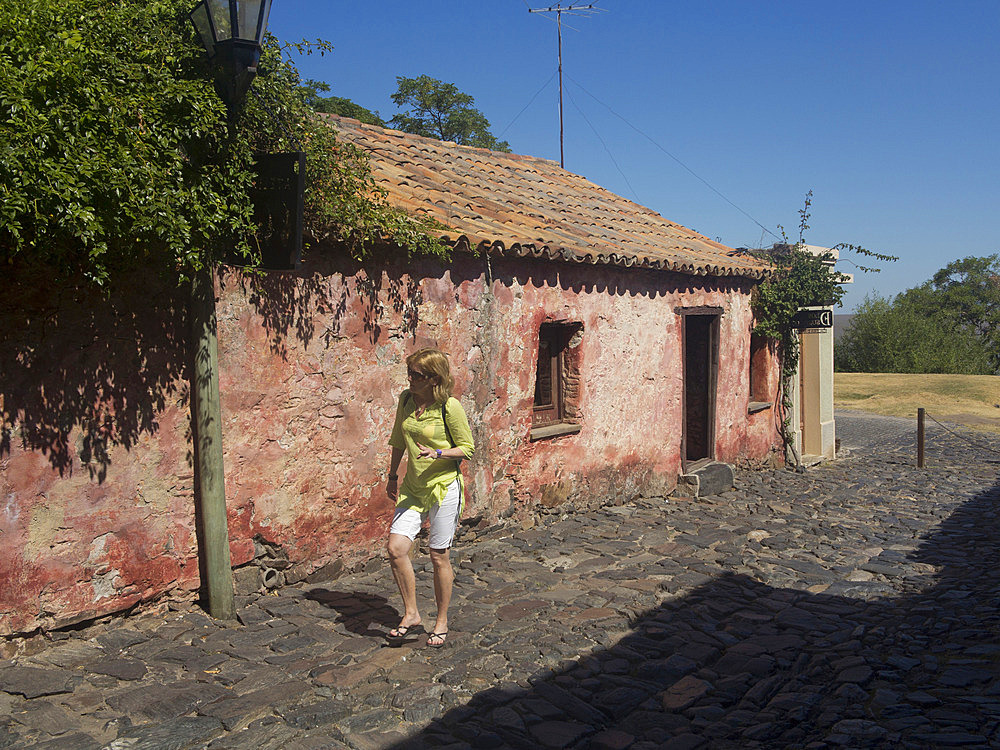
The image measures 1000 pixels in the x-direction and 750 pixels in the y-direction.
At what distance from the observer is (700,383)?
11.1 metres

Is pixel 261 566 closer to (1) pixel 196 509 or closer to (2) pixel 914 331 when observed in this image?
(1) pixel 196 509

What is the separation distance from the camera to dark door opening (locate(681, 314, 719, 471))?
10.6 metres

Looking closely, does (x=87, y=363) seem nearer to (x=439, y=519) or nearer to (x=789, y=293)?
(x=439, y=519)

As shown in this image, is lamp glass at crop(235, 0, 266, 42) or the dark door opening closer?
lamp glass at crop(235, 0, 266, 42)

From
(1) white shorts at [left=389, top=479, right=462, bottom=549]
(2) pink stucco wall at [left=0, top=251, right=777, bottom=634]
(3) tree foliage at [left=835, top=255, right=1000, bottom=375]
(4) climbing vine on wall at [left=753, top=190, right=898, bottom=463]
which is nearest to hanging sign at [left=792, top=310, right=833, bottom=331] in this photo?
(4) climbing vine on wall at [left=753, top=190, right=898, bottom=463]

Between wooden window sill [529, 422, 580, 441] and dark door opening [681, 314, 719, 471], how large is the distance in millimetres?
2589

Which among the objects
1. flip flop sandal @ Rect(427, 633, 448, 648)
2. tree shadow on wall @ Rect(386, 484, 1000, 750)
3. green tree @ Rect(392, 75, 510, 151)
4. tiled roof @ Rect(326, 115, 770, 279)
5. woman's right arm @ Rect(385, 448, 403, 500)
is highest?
green tree @ Rect(392, 75, 510, 151)

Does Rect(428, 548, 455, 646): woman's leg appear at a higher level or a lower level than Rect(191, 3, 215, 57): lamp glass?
lower

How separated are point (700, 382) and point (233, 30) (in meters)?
8.33

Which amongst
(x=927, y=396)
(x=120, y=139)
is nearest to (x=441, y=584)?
(x=120, y=139)

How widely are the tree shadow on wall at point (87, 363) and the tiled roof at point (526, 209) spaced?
2.63m

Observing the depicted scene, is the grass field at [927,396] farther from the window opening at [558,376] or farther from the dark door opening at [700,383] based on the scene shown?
the window opening at [558,376]

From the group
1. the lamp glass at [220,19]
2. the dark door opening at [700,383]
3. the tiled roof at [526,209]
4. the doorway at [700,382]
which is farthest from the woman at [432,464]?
the dark door opening at [700,383]

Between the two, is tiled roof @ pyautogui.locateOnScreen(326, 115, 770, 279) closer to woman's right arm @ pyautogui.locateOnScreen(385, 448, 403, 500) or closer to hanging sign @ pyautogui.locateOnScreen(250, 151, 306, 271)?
hanging sign @ pyautogui.locateOnScreen(250, 151, 306, 271)
